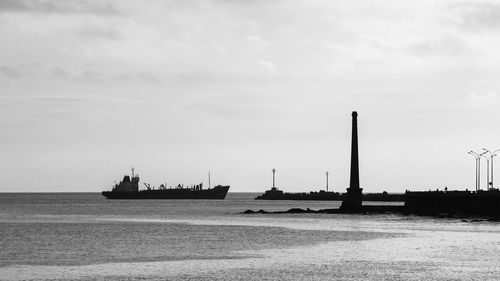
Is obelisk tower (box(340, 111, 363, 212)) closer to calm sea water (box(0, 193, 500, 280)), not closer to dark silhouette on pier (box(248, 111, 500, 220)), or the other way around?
dark silhouette on pier (box(248, 111, 500, 220))

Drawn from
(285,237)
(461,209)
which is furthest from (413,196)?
(285,237)

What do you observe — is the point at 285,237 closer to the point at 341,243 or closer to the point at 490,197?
the point at 341,243

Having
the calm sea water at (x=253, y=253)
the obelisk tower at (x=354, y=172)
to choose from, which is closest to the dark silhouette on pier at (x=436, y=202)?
the obelisk tower at (x=354, y=172)

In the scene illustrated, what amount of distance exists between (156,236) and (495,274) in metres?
47.9

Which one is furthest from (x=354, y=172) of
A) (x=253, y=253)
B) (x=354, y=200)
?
(x=253, y=253)

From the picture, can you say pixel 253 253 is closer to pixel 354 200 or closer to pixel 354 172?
pixel 354 172

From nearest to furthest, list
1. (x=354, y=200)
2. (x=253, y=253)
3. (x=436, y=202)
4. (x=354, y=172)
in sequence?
(x=253, y=253)
(x=354, y=172)
(x=436, y=202)
(x=354, y=200)

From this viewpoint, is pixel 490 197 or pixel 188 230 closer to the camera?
pixel 188 230

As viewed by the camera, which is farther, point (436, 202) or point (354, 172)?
point (436, 202)

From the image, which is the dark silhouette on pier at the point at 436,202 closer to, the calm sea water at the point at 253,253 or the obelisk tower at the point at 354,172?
the obelisk tower at the point at 354,172

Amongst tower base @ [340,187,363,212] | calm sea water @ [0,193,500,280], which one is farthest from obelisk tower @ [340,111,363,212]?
calm sea water @ [0,193,500,280]

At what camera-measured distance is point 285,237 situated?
310ft

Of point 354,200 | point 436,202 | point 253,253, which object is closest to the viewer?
point 253,253

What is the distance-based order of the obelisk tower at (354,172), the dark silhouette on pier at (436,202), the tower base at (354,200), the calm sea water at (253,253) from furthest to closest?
1. the tower base at (354,200)
2. the obelisk tower at (354,172)
3. the dark silhouette on pier at (436,202)
4. the calm sea water at (253,253)
